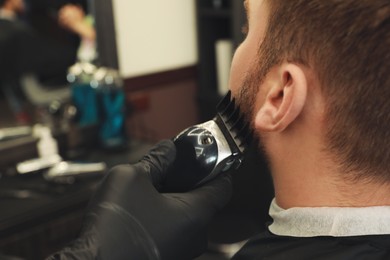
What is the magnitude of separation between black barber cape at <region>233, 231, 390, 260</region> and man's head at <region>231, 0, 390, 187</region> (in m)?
0.11

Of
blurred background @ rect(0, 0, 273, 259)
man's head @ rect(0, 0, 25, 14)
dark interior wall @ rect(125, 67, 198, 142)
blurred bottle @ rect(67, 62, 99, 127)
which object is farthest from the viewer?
Answer: dark interior wall @ rect(125, 67, 198, 142)

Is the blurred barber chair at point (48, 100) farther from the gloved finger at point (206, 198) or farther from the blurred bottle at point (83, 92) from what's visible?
the gloved finger at point (206, 198)

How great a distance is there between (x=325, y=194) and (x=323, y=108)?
0.16 metres

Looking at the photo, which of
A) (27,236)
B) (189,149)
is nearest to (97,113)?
(27,236)

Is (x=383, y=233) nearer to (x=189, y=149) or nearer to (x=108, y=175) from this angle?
(x=189, y=149)

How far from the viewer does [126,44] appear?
2.54 m

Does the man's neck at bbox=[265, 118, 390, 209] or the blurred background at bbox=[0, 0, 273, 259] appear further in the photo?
the blurred background at bbox=[0, 0, 273, 259]

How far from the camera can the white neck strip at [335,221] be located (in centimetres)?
88

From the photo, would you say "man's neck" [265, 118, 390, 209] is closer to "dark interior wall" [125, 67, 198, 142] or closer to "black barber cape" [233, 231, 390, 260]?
"black barber cape" [233, 231, 390, 260]

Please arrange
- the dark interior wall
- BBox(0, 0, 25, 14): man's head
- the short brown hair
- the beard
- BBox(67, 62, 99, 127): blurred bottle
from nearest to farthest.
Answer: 1. the short brown hair
2. the beard
3. BBox(0, 0, 25, 14): man's head
4. BBox(67, 62, 99, 127): blurred bottle
5. the dark interior wall

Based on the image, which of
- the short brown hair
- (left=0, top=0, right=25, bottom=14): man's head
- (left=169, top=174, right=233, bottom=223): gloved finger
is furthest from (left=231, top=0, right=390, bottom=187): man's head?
(left=0, top=0, right=25, bottom=14): man's head

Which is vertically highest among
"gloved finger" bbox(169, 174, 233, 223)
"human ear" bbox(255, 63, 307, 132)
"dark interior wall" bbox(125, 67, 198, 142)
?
"human ear" bbox(255, 63, 307, 132)

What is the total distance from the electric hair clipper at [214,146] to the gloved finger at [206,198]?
0.07 ft

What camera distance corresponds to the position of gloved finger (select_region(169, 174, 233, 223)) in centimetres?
111
